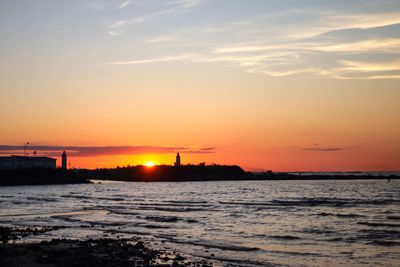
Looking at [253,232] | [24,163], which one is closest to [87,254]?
[253,232]

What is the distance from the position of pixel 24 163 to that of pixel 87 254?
432ft

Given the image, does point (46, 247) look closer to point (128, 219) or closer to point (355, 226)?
point (128, 219)

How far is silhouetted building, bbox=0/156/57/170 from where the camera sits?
142625 mm

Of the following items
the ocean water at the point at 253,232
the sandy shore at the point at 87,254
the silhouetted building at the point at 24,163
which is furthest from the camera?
the silhouetted building at the point at 24,163

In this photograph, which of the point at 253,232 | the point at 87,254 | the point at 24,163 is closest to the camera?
the point at 87,254

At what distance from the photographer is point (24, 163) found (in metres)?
146

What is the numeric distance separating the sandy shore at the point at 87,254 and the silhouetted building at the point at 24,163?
12379 cm

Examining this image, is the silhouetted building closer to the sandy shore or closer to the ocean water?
the ocean water

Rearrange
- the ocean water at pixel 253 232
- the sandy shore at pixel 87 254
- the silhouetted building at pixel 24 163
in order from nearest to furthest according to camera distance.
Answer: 1. the sandy shore at pixel 87 254
2. the ocean water at pixel 253 232
3. the silhouetted building at pixel 24 163

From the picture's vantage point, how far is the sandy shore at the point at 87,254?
20.5 meters

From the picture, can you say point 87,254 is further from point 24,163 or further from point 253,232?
point 24,163

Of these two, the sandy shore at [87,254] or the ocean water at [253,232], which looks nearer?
the sandy shore at [87,254]

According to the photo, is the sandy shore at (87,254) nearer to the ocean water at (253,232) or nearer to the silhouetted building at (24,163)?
the ocean water at (253,232)

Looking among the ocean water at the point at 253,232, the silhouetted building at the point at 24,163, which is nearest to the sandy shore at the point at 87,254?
the ocean water at the point at 253,232
